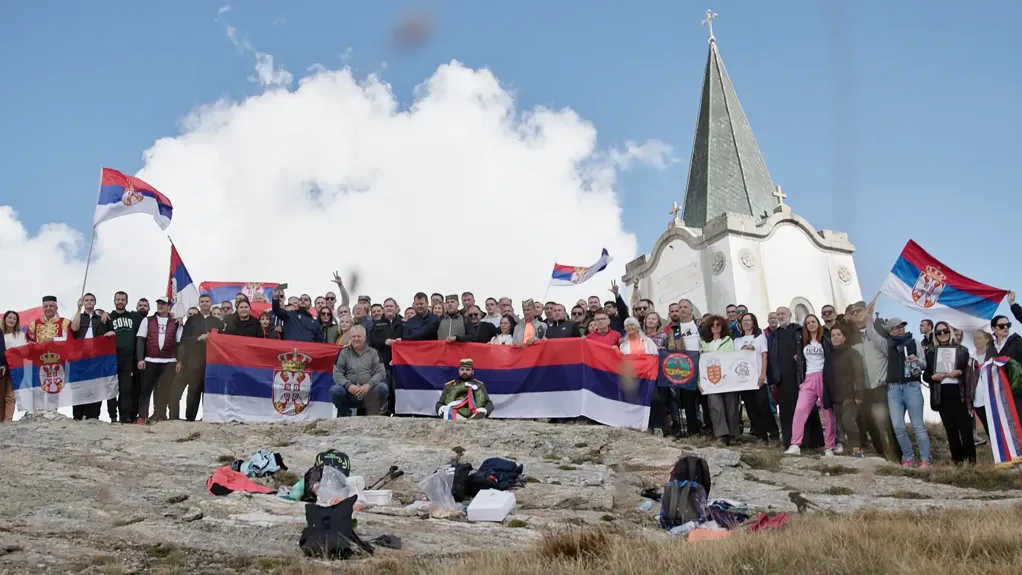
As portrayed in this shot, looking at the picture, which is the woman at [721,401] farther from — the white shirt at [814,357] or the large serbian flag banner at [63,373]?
the large serbian flag banner at [63,373]

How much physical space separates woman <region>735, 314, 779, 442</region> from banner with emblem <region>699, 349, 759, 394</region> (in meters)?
0.08

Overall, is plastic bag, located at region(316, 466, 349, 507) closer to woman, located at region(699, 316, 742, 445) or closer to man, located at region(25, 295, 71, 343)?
woman, located at region(699, 316, 742, 445)

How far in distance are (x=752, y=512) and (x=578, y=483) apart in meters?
2.08

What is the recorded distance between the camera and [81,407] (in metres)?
13.8

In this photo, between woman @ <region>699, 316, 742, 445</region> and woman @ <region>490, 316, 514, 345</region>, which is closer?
woman @ <region>699, 316, 742, 445</region>

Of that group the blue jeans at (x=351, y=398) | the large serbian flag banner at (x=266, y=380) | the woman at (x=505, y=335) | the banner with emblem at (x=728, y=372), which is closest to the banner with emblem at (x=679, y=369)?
the banner with emblem at (x=728, y=372)

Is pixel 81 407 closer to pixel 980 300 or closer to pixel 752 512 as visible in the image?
pixel 752 512

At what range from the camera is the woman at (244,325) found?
13.8 m

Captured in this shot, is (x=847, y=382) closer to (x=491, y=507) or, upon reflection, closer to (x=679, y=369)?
(x=679, y=369)

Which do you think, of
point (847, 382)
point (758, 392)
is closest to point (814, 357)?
point (847, 382)

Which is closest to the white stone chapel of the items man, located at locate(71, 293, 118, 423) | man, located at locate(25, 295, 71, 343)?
man, located at locate(71, 293, 118, 423)

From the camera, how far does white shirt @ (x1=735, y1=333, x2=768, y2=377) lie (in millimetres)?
13164

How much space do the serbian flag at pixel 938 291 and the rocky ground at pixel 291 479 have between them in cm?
266

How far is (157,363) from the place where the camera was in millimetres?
13383
